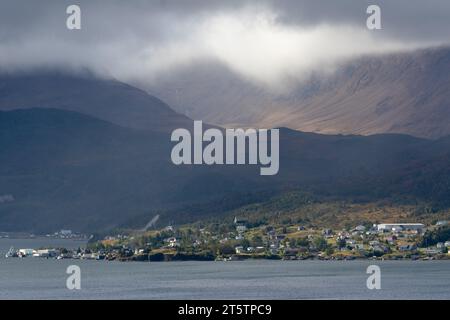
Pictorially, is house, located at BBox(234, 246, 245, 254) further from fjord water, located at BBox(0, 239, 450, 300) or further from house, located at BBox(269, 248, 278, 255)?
fjord water, located at BBox(0, 239, 450, 300)

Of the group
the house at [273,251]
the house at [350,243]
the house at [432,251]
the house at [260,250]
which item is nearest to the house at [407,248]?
the house at [432,251]

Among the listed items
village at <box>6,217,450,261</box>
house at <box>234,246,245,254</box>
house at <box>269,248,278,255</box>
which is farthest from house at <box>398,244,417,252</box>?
house at <box>234,246,245,254</box>

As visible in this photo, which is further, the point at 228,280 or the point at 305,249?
the point at 305,249

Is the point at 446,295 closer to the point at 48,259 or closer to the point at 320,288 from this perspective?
the point at 320,288

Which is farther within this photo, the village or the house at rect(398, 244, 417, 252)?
the house at rect(398, 244, 417, 252)

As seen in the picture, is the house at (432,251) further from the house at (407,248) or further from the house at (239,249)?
the house at (239,249)

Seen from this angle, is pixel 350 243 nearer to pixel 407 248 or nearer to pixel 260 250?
pixel 407 248

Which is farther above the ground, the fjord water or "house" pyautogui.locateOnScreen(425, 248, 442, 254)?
"house" pyautogui.locateOnScreen(425, 248, 442, 254)

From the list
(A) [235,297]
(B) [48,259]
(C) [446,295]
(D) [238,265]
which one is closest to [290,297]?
(A) [235,297]

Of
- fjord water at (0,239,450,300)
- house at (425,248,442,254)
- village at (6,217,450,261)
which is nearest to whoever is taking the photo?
fjord water at (0,239,450,300)

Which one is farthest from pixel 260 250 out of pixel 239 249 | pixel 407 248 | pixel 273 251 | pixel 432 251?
pixel 432 251
